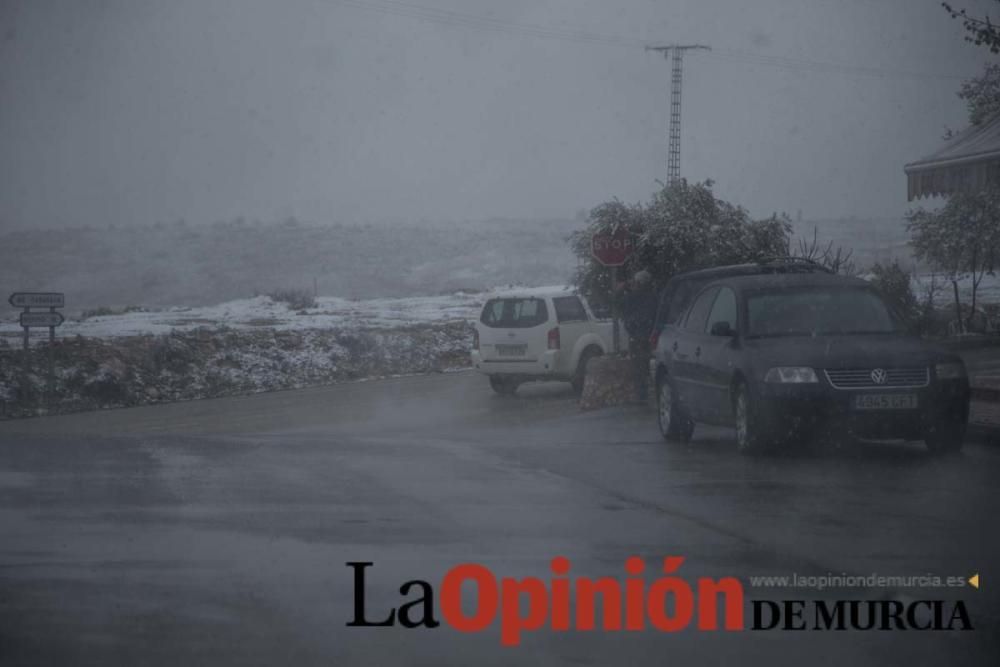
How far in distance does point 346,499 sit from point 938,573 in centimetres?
471

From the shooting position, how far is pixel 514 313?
2366cm

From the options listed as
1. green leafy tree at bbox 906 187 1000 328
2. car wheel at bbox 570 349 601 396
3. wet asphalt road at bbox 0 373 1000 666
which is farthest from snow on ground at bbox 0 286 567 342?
wet asphalt road at bbox 0 373 1000 666

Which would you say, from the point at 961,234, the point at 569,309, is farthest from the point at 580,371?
the point at 961,234

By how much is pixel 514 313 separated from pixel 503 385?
4.75 feet

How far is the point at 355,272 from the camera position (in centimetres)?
8269

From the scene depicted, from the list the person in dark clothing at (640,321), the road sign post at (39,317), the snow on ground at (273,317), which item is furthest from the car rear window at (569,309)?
the road sign post at (39,317)

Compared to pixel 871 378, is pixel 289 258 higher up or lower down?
higher up

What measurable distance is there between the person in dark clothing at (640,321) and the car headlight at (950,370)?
7.79 metres

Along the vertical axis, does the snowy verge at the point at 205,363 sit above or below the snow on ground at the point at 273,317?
below

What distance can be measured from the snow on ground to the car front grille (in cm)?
1997

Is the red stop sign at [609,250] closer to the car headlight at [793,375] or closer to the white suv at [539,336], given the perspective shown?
the white suv at [539,336]

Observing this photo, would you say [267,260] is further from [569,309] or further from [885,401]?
[885,401]

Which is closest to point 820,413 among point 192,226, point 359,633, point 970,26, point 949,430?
point 949,430

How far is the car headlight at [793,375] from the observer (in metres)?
12.2
